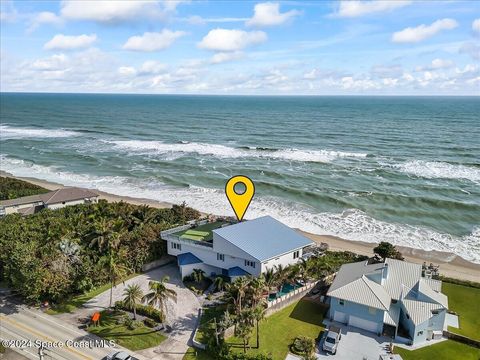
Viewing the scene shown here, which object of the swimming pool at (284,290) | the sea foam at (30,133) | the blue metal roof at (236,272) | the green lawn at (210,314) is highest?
the sea foam at (30,133)

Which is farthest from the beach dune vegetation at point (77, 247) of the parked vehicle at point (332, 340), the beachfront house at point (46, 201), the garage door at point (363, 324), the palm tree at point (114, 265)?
the garage door at point (363, 324)

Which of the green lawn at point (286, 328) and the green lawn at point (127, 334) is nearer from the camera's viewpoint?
the green lawn at point (286, 328)

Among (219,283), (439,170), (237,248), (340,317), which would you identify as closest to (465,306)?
(340,317)

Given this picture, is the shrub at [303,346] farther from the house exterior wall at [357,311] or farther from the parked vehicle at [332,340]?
the house exterior wall at [357,311]

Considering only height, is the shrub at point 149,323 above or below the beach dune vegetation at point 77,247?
below

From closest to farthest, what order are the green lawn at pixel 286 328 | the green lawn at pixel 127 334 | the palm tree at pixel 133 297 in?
the green lawn at pixel 286 328 < the green lawn at pixel 127 334 < the palm tree at pixel 133 297

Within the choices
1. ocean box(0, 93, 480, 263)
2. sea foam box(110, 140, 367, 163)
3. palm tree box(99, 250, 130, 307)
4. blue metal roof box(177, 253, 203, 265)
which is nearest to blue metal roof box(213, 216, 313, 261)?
blue metal roof box(177, 253, 203, 265)

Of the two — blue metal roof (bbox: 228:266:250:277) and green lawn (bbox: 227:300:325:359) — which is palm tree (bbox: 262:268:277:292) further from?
blue metal roof (bbox: 228:266:250:277)

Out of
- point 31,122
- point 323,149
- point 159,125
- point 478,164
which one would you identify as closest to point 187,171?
point 323,149
